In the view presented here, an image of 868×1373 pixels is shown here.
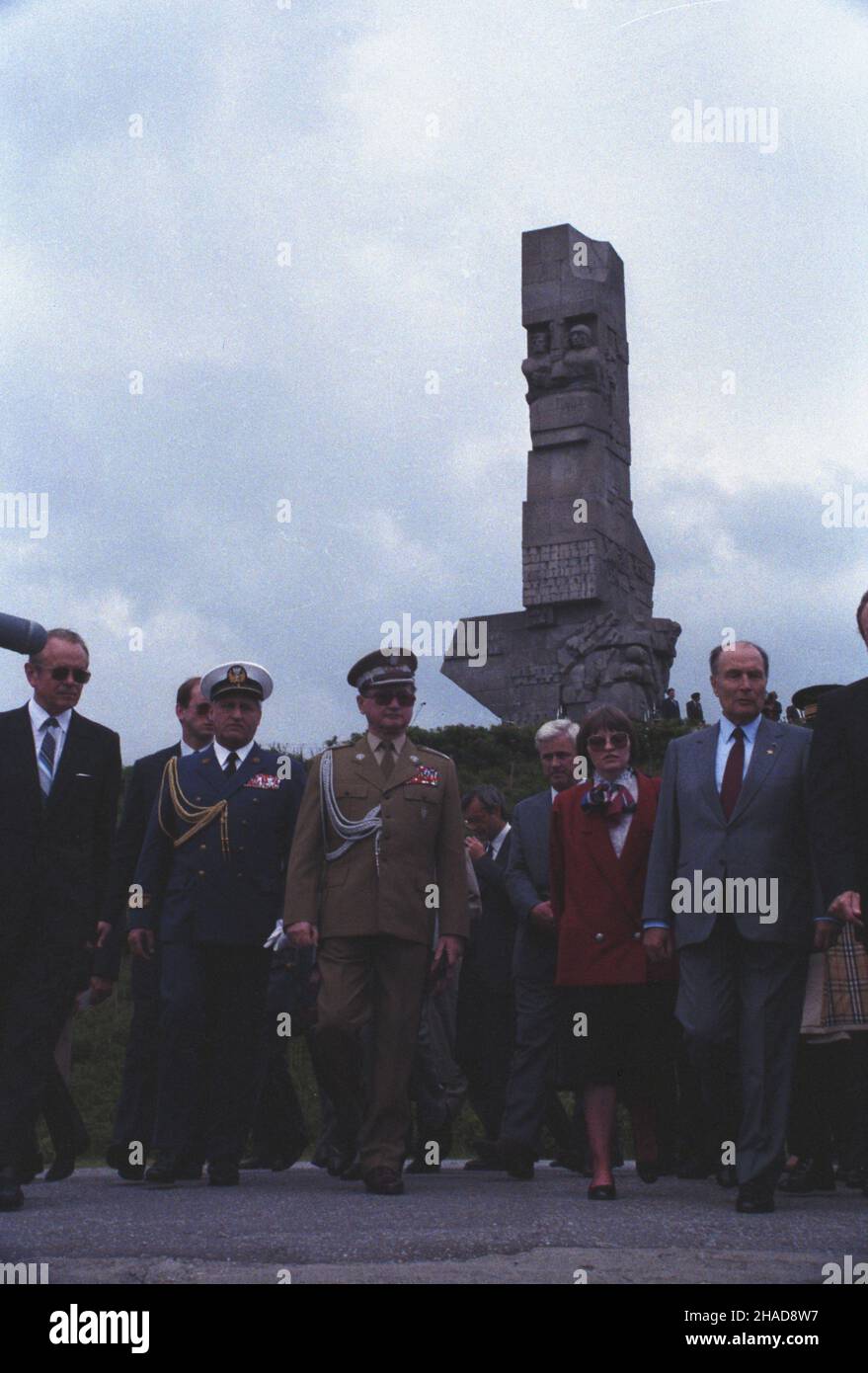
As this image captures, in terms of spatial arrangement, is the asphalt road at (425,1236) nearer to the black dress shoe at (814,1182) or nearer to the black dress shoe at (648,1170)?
the black dress shoe at (648,1170)

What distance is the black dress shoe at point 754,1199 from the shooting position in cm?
595

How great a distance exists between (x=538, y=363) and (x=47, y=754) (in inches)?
949

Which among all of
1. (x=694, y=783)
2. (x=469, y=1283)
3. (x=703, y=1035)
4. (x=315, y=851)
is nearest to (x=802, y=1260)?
(x=469, y=1283)

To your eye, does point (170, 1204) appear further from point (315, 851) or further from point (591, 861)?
point (591, 861)

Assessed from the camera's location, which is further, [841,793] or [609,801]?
[609,801]

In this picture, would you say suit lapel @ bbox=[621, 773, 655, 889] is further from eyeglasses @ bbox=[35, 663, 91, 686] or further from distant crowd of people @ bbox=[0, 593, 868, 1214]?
eyeglasses @ bbox=[35, 663, 91, 686]

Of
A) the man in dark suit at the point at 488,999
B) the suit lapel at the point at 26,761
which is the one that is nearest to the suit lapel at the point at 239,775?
the suit lapel at the point at 26,761

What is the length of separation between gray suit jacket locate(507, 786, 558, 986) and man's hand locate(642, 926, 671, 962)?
0.99 meters

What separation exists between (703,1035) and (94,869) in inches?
91.4

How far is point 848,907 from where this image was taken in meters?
5.47

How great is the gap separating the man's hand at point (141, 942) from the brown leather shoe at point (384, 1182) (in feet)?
4.98

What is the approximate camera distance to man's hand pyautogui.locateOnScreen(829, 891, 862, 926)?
17.9 feet

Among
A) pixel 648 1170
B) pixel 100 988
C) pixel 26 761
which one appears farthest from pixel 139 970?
pixel 648 1170

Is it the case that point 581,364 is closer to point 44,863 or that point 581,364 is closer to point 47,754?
point 47,754
